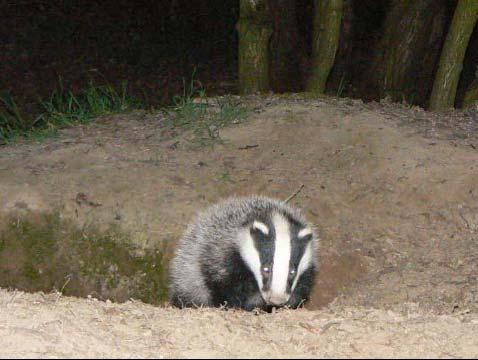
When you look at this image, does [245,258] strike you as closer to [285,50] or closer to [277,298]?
[277,298]

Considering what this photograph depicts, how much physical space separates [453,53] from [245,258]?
3823 millimetres

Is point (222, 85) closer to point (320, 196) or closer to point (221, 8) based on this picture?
point (221, 8)

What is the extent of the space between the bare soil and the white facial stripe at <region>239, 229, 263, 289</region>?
0.47 m

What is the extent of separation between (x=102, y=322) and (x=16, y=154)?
3036mm

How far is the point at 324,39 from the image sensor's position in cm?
729

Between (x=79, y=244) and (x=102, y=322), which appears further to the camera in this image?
(x=79, y=244)

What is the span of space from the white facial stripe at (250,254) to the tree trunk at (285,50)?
14.9 ft

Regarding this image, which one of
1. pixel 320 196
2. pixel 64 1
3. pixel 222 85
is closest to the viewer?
pixel 320 196

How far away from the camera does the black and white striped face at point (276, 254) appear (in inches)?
149

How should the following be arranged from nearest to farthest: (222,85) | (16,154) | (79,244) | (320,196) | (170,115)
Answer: (79,244), (320,196), (16,154), (170,115), (222,85)

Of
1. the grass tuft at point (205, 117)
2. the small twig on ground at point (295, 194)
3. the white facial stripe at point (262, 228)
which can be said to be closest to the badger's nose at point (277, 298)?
the white facial stripe at point (262, 228)

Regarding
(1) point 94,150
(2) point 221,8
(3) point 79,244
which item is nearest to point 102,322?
(3) point 79,244

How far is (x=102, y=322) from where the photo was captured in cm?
315

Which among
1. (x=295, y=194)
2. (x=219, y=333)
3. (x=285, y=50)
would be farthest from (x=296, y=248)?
(x=285, y=50)
